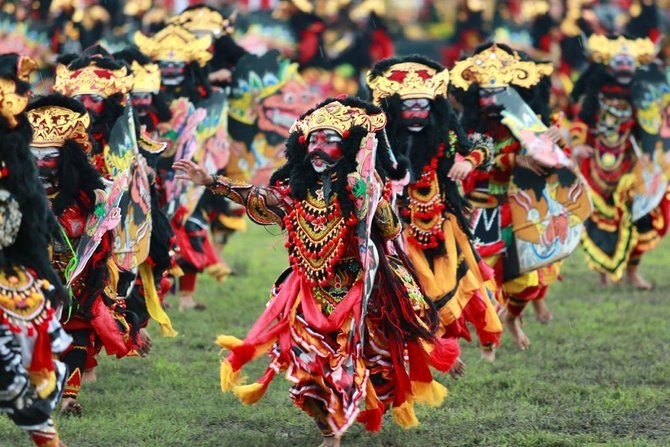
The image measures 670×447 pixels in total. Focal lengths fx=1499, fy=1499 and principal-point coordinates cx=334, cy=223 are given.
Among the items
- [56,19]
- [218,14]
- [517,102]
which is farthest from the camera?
[56,19]

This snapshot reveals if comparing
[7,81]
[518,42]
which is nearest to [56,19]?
[518,42]

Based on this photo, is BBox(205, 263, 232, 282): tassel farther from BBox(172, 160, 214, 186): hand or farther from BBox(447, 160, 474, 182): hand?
BBox(172, 160, 214, 186): hand

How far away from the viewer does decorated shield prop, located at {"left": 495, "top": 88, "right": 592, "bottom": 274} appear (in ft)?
30.9

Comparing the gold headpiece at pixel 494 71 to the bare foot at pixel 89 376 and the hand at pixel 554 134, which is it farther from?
the bare foot at pixel 89 376

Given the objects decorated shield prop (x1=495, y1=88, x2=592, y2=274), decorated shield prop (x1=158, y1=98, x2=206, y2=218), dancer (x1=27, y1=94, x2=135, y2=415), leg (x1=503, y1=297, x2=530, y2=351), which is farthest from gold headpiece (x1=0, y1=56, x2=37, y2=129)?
leg (x1=503, y1=297, x2=530, y2=351)

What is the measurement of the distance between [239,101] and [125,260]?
14.7 ft

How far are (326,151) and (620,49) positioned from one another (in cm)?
543

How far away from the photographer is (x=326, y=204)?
6934 millimetres

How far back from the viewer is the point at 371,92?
838 centimetres

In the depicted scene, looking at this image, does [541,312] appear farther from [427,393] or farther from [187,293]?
[427,393]

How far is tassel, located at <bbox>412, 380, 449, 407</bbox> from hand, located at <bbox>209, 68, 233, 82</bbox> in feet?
15.9

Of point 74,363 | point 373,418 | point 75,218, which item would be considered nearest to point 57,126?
point 75,218

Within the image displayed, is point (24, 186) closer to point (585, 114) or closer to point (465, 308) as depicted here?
point (465, 308)

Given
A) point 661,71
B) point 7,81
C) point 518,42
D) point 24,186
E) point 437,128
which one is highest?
point 7,81
